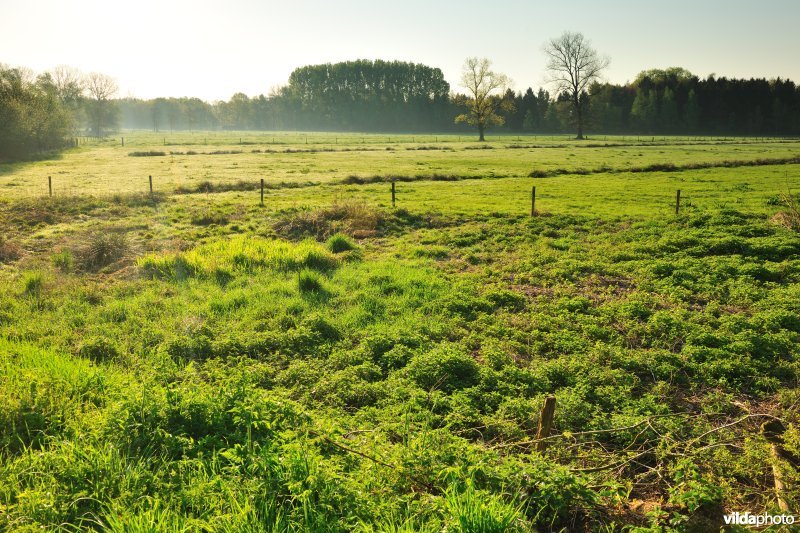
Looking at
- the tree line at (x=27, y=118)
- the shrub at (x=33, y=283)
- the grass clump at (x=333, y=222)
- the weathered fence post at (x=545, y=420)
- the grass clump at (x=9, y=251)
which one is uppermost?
the tree line at (x=27, y=118)

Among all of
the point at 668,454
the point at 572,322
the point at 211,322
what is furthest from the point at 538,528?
the point at 211,322

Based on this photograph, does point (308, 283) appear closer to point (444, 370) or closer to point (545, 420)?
point (444, 370)

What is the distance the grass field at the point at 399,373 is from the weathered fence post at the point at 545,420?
1.43ft

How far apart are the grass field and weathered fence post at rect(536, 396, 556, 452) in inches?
17.1

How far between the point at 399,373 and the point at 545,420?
3.39 m

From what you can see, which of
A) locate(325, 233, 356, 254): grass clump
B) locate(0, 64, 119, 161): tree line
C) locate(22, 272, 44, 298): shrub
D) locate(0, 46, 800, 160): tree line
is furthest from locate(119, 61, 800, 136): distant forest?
locate(22, 272, 44, 298): shrub

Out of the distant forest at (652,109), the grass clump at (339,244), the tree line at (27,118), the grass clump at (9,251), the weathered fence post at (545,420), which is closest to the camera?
the weathered fence post at (545,420)

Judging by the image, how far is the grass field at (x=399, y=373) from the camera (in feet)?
17.4

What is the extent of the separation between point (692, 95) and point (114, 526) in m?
148

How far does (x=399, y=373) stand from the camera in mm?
9109

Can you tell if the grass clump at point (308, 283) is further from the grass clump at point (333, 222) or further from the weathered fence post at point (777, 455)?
the weathered fence post at point (777, 455)

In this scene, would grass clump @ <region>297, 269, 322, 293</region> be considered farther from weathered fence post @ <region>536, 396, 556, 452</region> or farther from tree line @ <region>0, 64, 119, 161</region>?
tree line @ <region>0, 64, 119, 161</region>

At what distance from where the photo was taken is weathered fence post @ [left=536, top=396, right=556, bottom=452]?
6062mm

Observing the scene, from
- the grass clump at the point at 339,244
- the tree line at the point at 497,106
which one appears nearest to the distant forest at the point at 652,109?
the tree line at the point at 497,106
